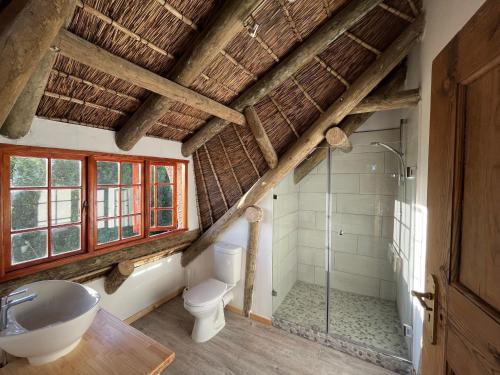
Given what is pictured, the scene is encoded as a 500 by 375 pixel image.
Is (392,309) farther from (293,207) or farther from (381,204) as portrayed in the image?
(293,207)

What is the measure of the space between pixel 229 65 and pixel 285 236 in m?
2.08

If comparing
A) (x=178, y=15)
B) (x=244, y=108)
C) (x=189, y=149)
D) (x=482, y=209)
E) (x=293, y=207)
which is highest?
(x=178, y=15)

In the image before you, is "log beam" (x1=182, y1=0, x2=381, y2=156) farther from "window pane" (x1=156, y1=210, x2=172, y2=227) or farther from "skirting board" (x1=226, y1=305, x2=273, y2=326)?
"skirting board" (x1=226, y1=305, x2=273, y2=326)

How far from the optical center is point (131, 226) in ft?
7.88

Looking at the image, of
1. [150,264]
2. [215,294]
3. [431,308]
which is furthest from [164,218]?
[431,308]

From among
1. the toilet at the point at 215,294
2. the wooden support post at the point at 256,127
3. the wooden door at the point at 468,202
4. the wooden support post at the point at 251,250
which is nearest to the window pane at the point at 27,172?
the toilet at the point at 215,294

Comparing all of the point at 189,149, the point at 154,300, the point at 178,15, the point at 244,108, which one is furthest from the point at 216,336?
the point at 178,15

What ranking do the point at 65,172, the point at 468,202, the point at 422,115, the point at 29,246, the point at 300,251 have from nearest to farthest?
1. the point at 468,202
2. the point at 422,115
3. the point at 29,246
4. the point at 65,172
5. the point at 300,251

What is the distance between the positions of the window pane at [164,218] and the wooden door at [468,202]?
260cm

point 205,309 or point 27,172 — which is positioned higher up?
point 27,172

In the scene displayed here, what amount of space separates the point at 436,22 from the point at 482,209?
4.75 feet

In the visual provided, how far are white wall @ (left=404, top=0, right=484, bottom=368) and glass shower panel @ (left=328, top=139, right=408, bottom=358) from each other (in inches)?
25.9

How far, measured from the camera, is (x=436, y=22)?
1.38 meters

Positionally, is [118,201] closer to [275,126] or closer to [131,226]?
[131,226]
